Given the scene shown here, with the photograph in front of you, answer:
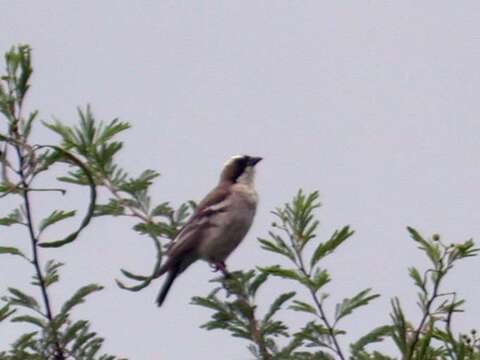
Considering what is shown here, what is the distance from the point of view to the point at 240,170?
40.3 ft

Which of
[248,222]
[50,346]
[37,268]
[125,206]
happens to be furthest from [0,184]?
[248,222]

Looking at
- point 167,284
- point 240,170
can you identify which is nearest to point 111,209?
point 167,284

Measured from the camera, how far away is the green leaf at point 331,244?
447cm

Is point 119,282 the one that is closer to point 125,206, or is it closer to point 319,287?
point 319,287

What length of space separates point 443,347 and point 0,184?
5.89 feet

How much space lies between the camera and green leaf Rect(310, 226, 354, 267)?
4.47 m

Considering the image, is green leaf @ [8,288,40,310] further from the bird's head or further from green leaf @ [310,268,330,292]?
the bird's head

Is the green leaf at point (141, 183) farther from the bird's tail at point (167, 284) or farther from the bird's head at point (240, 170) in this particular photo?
the bird's head at point (240, 170)

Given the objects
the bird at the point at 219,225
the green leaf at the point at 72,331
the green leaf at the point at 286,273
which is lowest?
the green leaf at the point at 72,331

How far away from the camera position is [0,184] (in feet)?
14.2

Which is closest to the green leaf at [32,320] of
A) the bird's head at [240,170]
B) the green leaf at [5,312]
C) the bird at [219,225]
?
the green leaf at [5,312]

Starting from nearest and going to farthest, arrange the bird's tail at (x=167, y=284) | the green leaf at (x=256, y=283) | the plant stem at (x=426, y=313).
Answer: the plant stem at (x=426, y=313) < the green leaf at (x=256, y=283) < the bird's tail at (x=167, y=284)

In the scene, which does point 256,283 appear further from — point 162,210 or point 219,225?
point 219,225

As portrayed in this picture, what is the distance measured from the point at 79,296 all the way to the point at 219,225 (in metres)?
6.67
